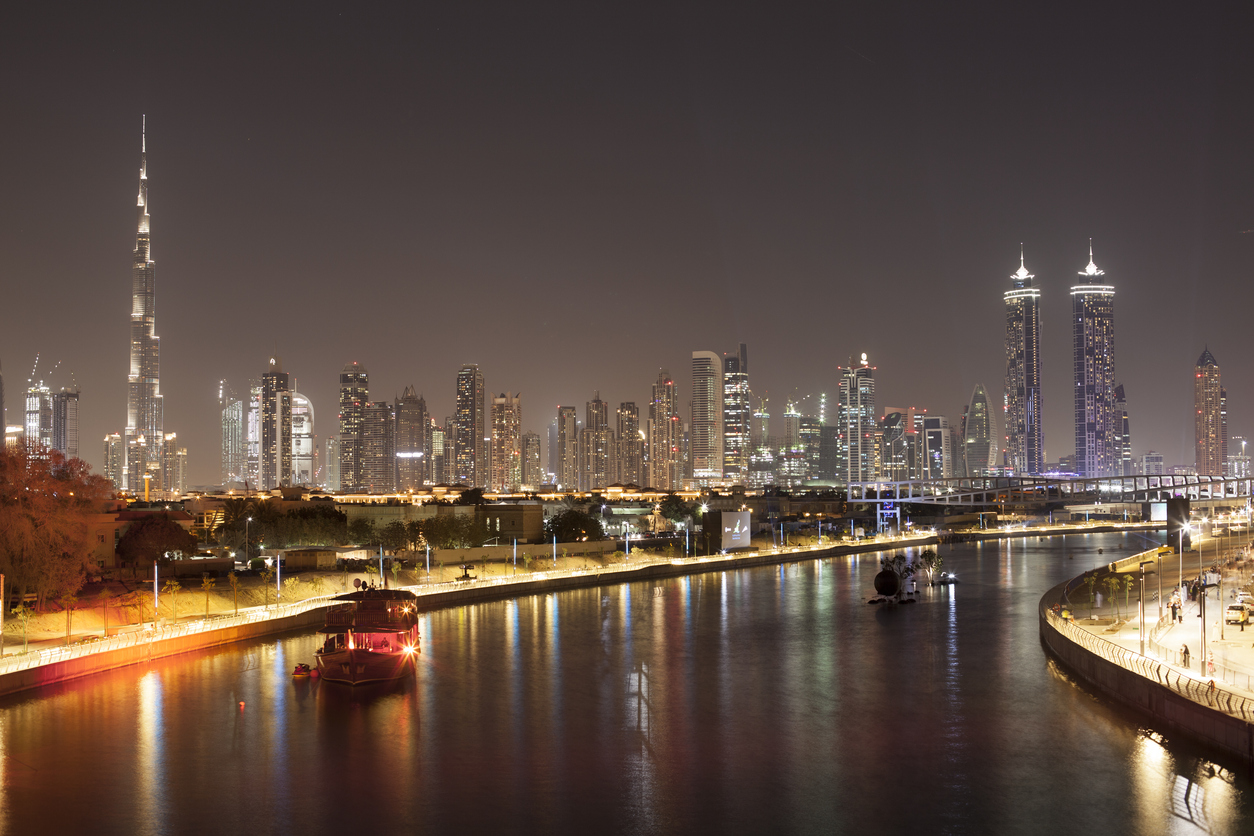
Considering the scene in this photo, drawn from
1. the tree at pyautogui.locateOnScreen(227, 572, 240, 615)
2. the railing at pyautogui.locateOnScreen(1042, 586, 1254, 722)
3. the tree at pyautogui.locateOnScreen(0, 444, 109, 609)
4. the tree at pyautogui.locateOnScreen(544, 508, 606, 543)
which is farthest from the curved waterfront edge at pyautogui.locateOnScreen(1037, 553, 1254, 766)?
the tree at pyautogui.locateOnScreen(544, 508, 606, 543)

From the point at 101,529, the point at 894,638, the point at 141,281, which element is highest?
the point at 141,281

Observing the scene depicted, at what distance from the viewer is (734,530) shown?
7238 cm

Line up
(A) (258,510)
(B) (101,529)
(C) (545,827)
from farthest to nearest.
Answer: (A) (258,510) → (B) (101,529) → (C) (545,827)

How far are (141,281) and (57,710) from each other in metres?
176

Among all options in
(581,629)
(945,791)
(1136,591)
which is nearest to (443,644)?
(581,629)

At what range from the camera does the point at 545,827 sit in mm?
14992

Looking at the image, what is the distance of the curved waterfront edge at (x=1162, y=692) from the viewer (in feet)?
57.9

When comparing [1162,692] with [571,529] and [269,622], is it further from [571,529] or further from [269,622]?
[571,529]

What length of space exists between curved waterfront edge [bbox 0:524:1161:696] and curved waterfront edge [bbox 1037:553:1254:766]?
935 inches

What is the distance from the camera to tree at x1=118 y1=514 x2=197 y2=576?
136 feet

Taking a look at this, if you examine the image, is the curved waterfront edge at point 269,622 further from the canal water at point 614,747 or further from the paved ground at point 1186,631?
the paved ground at point 1186,631

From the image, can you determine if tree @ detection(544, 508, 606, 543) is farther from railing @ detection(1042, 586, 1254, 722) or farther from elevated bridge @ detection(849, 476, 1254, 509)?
elevated bridge @ detection(849, 476, 1254, 509)

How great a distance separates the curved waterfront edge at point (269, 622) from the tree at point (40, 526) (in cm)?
400

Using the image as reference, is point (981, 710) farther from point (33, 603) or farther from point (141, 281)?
point (141, 281)
